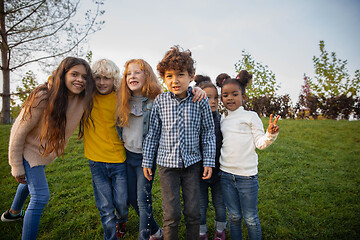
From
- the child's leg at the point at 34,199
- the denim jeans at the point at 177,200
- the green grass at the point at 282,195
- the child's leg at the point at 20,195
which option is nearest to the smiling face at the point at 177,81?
the denim jeans at the point at 177,200

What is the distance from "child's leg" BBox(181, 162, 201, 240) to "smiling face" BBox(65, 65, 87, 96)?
1.36 meters

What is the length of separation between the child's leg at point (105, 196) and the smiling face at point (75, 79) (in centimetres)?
78

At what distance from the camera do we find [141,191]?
6.89 ft

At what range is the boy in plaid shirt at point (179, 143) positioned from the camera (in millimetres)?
1844

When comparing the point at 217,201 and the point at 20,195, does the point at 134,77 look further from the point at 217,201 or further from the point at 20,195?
the point at 20,195

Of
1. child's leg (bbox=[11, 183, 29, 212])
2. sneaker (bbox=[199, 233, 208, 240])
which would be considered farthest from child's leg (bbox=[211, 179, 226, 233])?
child's leg (bbox=[11, 183, 29, 212])

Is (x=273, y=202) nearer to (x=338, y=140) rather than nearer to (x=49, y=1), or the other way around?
(x=338, y=140)

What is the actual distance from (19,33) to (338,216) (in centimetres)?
1279

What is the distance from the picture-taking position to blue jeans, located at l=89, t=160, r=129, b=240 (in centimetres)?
204

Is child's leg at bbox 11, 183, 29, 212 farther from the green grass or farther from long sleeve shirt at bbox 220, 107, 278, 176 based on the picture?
long sleeve shirt at bbox 220, 107, 278, 176

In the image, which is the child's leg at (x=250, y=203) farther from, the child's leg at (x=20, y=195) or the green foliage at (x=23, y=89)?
the green foliage at (x=23, y=89)

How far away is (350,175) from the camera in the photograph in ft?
14.2

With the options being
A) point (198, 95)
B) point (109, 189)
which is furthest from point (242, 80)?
point (109, 189)

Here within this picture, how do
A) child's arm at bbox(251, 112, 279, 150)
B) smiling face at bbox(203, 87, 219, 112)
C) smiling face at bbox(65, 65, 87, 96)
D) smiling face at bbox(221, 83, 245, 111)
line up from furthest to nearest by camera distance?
smiling face at bbox(203, 87, 219, 112)
smiling face at bbox(221, 83, 245, 111)
smiling face at bbox(65, 65, 87, 96)
child's arm at bbox(251, 112, 279, 150)
